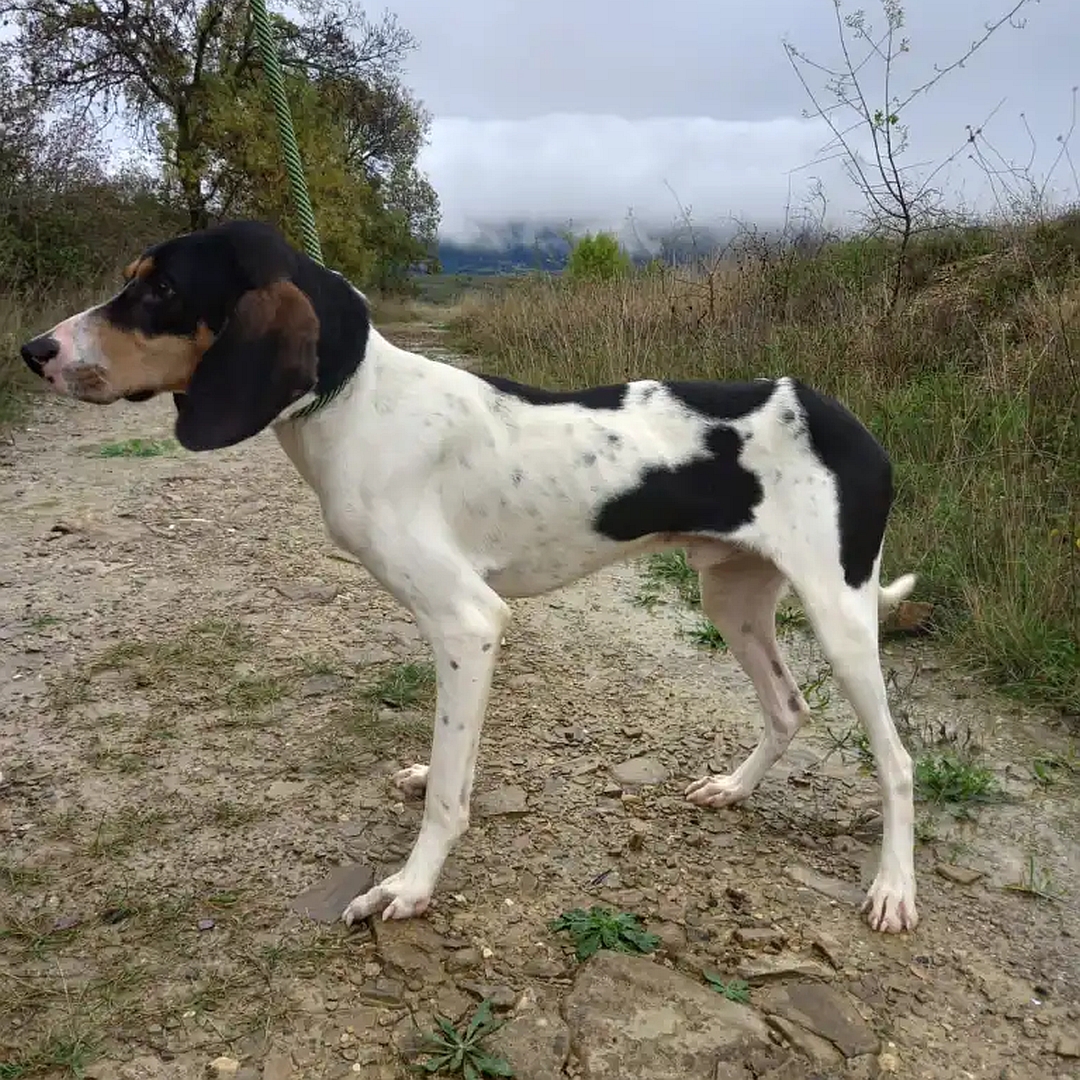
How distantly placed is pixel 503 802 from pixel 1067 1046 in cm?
168

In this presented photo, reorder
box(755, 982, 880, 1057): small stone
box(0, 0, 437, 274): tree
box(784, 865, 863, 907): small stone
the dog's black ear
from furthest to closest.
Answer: box(0, 0, 437, 274): tree < box(784, 865, 863, 907): small stone < the dog's black ear < box(755, 982, 880, 1057): small stone

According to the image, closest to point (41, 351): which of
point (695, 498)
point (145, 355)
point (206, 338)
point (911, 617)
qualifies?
point (145, 355)

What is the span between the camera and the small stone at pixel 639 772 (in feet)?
10.8

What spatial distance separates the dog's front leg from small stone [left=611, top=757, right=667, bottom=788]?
2.95ft

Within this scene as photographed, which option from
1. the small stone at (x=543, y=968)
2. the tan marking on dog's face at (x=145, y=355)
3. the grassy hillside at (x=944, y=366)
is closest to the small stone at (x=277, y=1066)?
the small stone at (x=543, y=968)

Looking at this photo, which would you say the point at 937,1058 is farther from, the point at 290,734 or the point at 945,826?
the point at 290,734

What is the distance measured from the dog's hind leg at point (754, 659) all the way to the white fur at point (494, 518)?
0.38m

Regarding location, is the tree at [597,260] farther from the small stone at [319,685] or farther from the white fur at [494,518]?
the white fur at [494,518]

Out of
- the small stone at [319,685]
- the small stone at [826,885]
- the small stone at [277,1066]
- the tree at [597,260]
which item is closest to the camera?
the small stone at [277,1066]

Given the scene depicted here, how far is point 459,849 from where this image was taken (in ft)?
9.42

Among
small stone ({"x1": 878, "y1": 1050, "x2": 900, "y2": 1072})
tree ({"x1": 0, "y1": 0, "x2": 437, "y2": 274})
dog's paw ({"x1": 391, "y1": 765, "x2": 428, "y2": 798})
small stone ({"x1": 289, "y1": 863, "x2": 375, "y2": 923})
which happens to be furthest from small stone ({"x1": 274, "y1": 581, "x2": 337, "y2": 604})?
tree ({"x1": 0, "y1": 0, "x2": 437, "y2": 274})

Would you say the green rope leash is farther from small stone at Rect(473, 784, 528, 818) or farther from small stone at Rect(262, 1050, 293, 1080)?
small stone at Rect(262, 1050, 293, 1080)

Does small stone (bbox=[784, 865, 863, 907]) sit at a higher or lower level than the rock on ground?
lower

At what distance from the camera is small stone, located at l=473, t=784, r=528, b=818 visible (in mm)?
3086
